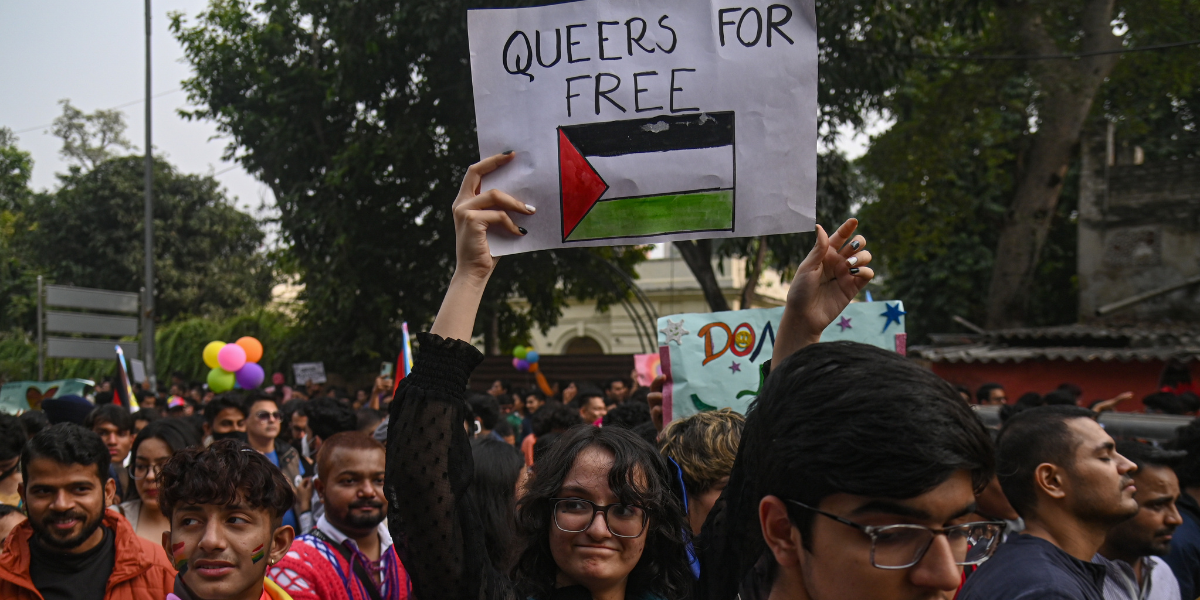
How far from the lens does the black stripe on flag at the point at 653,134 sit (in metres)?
2.43

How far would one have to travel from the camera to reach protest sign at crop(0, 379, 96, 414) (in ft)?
38.9

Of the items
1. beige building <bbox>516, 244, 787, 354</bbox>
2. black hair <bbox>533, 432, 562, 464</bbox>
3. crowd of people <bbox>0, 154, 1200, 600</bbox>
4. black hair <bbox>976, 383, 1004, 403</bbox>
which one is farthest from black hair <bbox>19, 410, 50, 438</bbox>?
beige building <bbox>516, 244, 787, 354</bbox>

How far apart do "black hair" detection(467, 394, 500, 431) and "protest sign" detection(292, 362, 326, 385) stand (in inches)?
470

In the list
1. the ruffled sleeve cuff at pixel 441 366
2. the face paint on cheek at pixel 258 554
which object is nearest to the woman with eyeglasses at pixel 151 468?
the face paint on cheek at pixel 258 554

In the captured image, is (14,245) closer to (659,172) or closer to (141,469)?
A: (141,469)

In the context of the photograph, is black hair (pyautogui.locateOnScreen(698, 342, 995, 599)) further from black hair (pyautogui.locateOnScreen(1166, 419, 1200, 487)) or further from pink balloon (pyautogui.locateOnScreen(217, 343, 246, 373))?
pink balloon (pyautogui.locateOnScreen(217, 343, 246, 373))

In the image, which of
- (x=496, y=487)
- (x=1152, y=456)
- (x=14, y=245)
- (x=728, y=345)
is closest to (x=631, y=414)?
(x=728, y=345)

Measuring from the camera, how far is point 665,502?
248cm

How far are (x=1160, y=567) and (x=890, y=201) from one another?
44.6 ft

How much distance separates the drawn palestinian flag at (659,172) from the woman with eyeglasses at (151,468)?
2934 mm

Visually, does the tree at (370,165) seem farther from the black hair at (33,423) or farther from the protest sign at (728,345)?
the protest sign at (728,345)

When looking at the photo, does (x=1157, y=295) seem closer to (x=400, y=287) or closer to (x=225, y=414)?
(x=400, y=287)

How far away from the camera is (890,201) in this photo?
1673 centimetres

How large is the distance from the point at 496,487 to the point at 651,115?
1615 mm
